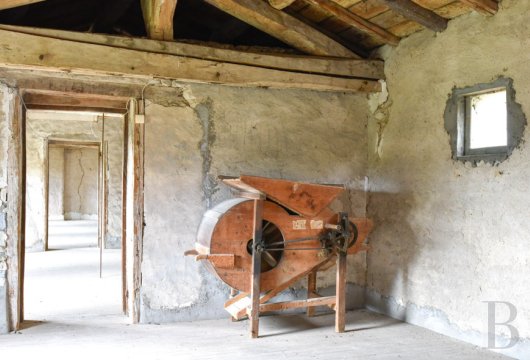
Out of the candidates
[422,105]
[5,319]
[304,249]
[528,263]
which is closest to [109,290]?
[5,319]

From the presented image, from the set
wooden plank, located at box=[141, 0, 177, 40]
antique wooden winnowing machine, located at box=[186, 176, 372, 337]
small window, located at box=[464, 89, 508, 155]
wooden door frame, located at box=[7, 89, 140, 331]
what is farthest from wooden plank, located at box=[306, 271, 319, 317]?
wooden plank, located at box=[141, 0, 177, 40]

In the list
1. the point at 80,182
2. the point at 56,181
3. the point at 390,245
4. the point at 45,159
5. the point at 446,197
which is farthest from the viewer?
the point at 80,182

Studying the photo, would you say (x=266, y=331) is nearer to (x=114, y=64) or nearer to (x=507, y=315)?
(x=507, y=315)

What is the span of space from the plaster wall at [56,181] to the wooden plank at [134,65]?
11.5m

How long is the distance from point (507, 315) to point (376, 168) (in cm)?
177

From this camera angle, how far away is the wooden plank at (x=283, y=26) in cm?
390

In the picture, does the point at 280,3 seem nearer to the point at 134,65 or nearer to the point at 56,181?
the point at 134,65

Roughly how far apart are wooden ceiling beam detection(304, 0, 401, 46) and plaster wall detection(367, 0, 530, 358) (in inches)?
6.0

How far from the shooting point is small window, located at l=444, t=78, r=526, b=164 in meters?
3.25

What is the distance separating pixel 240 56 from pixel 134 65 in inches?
35.9

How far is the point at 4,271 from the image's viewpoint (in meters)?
3.59

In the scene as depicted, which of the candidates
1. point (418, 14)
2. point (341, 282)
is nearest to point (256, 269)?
point (341, 282)

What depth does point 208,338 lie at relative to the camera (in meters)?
3.56

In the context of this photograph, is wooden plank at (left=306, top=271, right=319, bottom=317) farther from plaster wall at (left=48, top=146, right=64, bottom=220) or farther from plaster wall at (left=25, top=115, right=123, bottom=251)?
plaster wall at (left=48, top=146, right=64, bottom=220)
